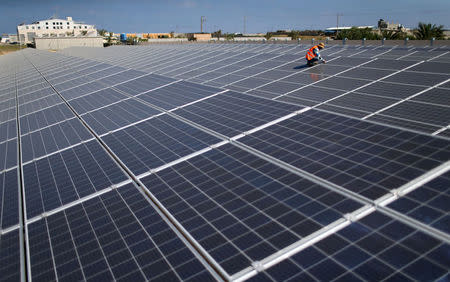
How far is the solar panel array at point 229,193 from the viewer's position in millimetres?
4828

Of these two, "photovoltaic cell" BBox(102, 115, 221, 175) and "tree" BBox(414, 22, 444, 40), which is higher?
"tree" BBox(414, 22, 444, 40)

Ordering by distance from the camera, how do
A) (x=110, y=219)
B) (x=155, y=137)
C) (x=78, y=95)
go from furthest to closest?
(x=78, y=95) → (x=155, y=137) → (x=110, y=219)

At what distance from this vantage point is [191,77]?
23859 millimetres

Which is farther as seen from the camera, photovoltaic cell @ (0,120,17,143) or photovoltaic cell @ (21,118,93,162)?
photovoltaic cell @ (0,120,17,143)

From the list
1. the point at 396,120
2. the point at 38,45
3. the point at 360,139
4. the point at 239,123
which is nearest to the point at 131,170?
the point at 239,123

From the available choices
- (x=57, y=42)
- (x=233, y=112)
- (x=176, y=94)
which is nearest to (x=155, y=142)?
(x=233, y=112)

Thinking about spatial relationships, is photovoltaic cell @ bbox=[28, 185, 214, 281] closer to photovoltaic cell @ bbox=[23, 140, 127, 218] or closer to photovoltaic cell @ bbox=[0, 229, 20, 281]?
photovoltaic cell @ bbox=[0, 229, 20, 281]

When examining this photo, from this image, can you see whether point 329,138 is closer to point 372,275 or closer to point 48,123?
point 372,275

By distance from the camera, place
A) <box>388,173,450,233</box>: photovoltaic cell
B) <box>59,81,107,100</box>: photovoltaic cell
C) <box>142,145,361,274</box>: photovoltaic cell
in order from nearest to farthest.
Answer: <box>388,173,450,233</box>: photovoltaic cell → <box>142,145,361,274</box>: photovoltaic cell → <box>59,81,107,100</box>: photovoltaic cell

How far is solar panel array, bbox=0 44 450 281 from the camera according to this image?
483 centimetres

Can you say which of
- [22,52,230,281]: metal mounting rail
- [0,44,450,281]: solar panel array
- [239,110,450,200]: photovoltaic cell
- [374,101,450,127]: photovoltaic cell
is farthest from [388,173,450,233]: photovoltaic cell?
[374,101,450,127]: photovoltaic cell

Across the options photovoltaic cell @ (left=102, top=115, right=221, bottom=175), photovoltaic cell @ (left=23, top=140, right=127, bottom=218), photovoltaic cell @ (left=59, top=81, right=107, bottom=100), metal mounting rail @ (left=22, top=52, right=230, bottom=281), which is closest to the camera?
metal mounting rail @ (left=22, top=52, right=230, bottom=281)

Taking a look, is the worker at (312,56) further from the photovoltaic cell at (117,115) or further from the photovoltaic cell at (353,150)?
the photovoltaic cell at (353,150)

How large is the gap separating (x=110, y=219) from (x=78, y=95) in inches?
571
